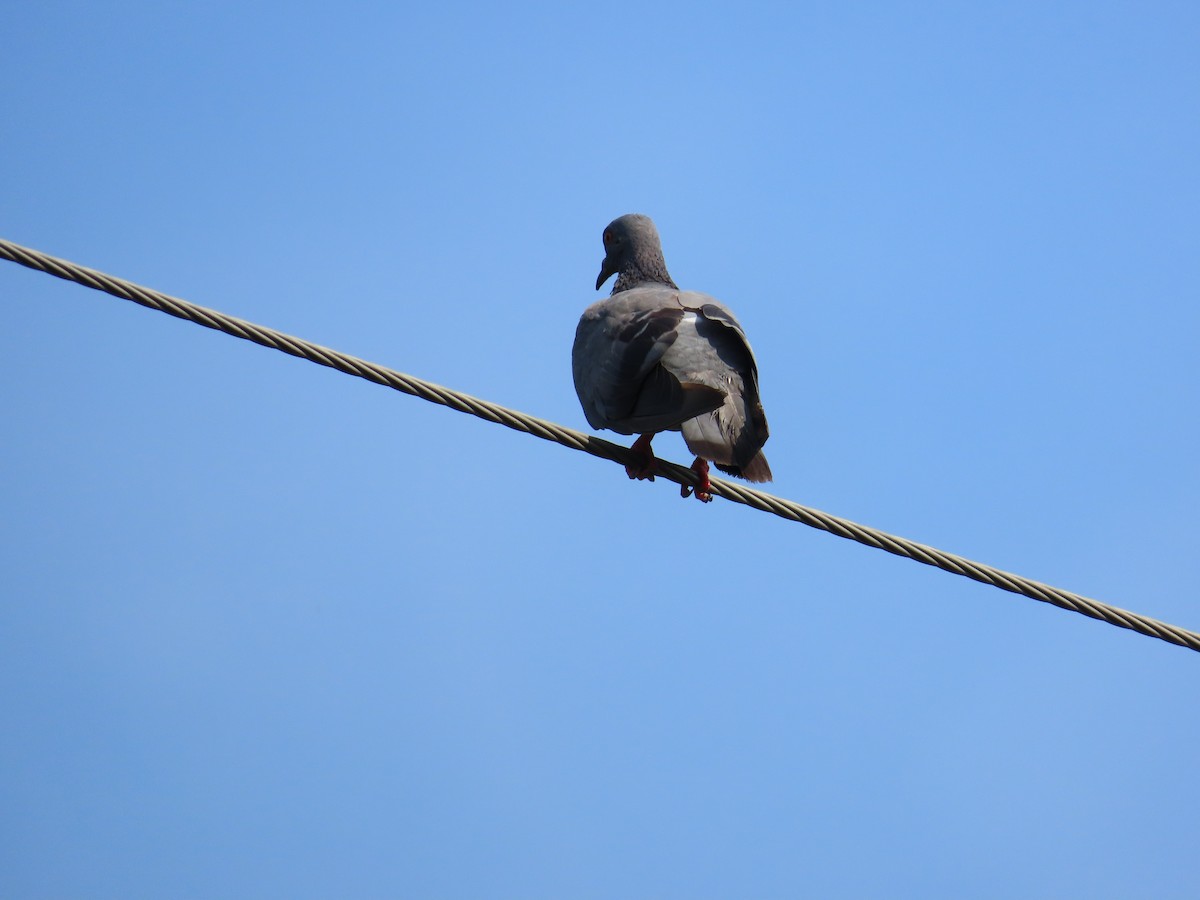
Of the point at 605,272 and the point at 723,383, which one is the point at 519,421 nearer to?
the point at 723,383

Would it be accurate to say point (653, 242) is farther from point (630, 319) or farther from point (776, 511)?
point (776, 511)

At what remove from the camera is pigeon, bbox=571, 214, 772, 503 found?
23.3 ft

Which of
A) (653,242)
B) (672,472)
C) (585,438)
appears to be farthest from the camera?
(653,242)

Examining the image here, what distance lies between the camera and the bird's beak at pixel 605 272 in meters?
9.89

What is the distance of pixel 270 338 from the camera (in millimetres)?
5656

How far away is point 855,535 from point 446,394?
1.91 m

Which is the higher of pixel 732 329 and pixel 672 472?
pixel 732 329

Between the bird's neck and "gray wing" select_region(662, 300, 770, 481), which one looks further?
the bird's neck

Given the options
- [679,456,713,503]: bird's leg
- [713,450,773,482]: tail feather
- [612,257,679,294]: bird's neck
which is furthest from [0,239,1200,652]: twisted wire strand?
[612,257,679,294]: bird's neck

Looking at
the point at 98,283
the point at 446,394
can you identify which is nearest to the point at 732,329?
the point at 446,394

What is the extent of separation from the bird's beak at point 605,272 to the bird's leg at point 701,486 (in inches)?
111

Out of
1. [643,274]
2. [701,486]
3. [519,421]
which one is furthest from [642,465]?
[643,274]

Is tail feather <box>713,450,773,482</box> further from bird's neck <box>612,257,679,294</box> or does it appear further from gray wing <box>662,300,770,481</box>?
bird's neck <box>612,257,679,294</box>

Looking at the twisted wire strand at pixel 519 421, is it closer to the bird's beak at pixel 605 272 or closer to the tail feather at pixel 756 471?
the tail feather at pixel 756 471
